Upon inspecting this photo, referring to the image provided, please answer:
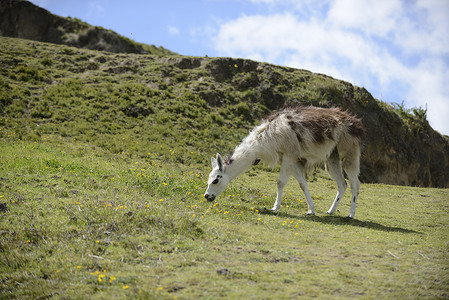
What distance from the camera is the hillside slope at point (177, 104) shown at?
17.2 m

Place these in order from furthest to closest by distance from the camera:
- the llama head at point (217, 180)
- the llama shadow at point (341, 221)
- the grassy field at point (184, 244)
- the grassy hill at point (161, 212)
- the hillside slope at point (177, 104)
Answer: the hillside slope at point (177, 104) → the llama head at point (217, 180) → the llama shadow at point (341, 221) → the grassy hill at point (161, 212) → the grassy field at point (184, 244)

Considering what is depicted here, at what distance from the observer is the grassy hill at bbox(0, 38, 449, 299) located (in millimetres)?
5188

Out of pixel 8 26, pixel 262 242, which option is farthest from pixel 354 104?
pixel 8 26

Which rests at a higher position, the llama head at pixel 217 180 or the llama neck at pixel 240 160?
the llama neck at pixel 240 160

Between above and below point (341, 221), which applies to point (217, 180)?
above

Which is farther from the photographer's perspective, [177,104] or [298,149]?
[177,104]

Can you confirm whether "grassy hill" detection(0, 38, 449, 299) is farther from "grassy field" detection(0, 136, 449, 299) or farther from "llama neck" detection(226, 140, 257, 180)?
"llama neck" detection(226, 140, 257, 180)

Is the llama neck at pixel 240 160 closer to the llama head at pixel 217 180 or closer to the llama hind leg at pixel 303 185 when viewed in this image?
the llama head at pixel 217 180

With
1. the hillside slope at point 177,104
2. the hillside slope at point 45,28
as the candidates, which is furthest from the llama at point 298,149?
the hillside slope at point 45,28

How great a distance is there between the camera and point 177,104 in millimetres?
20734

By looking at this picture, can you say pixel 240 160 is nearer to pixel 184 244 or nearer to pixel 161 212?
pixel 161 212

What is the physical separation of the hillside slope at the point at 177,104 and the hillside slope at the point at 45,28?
9058mm

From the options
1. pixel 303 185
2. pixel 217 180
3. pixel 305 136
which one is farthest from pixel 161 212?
pixel 305 136

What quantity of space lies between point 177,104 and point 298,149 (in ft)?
39.4
